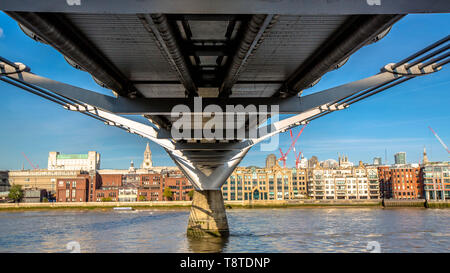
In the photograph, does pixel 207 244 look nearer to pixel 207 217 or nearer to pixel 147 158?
pixel 207 217

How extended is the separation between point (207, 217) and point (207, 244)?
5.40m

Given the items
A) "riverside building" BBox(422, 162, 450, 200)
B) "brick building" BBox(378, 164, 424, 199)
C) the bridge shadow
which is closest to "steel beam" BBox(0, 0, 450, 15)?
the bridge shadow

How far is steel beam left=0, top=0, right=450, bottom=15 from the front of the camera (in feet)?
15.1

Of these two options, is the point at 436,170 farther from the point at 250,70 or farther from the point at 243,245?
the point at 250,70

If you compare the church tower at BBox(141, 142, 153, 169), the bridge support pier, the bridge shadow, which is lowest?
the bridge shadow

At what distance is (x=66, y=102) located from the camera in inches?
533

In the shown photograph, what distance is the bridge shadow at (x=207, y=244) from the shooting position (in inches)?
1027

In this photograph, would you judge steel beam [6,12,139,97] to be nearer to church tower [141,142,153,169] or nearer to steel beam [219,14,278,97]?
steel beam [219,14,278,97]

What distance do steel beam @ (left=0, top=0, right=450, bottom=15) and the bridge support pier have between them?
30.2m

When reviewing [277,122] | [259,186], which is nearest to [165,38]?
[277,122]

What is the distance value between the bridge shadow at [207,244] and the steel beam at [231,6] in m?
22.2

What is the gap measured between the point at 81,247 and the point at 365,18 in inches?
1012

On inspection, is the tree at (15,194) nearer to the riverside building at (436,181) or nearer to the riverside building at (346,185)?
the riverside building at (346,185)

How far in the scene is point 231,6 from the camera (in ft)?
15.6
